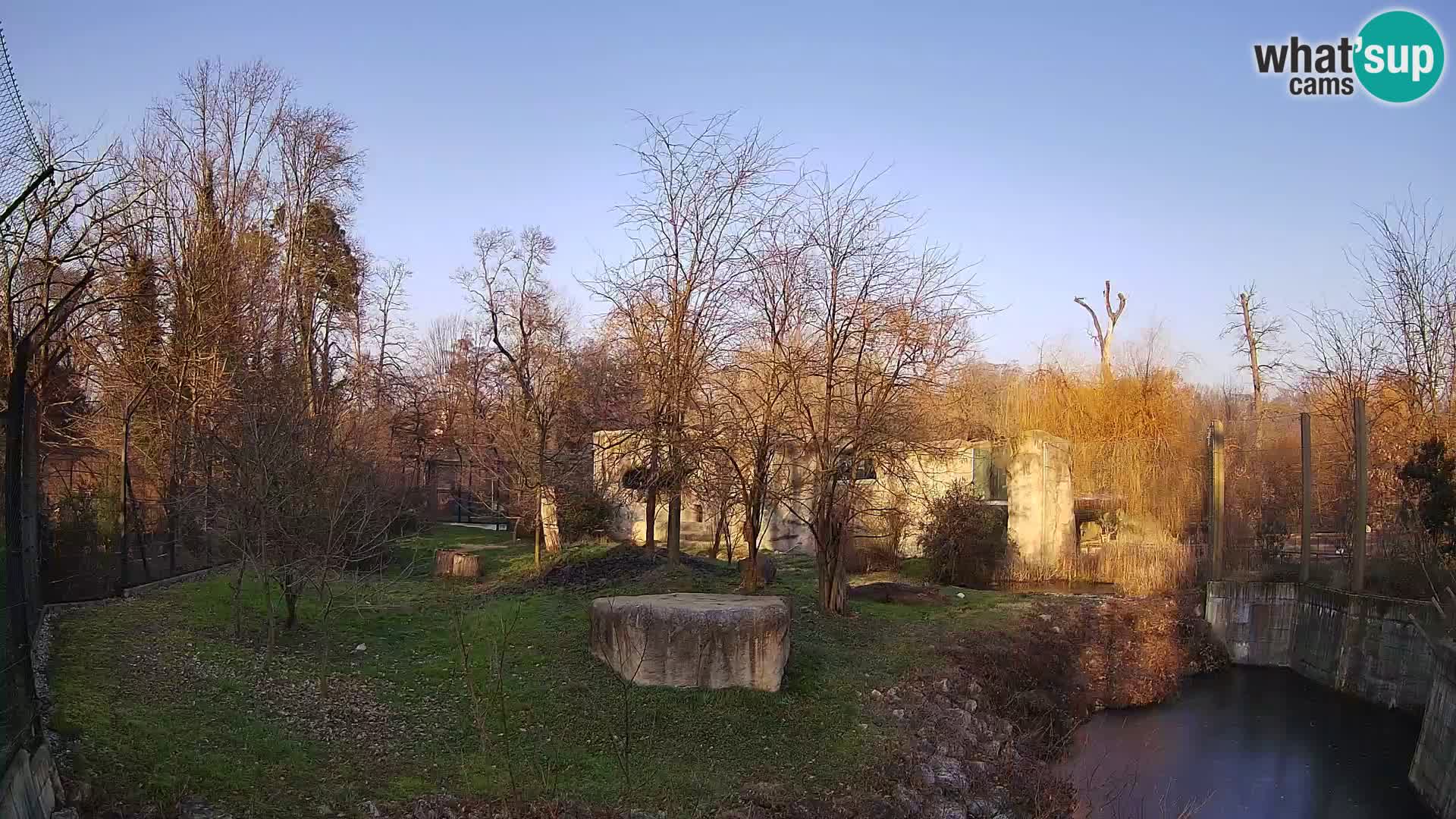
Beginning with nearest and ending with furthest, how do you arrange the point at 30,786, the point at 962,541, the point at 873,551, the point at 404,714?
the point at 30,786, the point at 404,714, the point at 962,541, the point at 873,551

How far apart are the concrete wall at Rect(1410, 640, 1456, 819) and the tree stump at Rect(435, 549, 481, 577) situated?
15570 mm

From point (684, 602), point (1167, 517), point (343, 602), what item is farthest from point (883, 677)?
point (1167, 517)

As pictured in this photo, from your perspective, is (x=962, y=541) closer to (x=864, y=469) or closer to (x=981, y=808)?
(x=864, y=469)

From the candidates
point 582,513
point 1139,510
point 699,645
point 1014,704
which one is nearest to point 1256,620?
point 1139,510

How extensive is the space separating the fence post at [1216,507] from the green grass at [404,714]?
10.4 m

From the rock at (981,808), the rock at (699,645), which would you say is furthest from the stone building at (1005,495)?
the rock at (981,808)

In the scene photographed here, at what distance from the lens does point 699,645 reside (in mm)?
10148

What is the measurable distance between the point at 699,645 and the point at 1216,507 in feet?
50.0

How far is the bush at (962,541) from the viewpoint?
22156mm

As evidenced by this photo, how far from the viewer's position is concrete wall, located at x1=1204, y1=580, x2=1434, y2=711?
15.7 m

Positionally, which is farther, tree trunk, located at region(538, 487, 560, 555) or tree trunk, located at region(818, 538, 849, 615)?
tree trunk, located at region(538, 487, 560, 555)

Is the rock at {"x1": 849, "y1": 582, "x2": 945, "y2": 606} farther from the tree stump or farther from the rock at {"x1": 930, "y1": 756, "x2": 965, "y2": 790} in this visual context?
the rock at {"x1": 930, "y1": 756, "x2": 965, "y2": 790}

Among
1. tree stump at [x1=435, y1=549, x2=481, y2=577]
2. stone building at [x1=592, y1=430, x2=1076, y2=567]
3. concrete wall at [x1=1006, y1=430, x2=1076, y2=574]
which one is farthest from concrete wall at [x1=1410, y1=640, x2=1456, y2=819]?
tree stump at [x1=435, y1=549, x2=481, y2=577]

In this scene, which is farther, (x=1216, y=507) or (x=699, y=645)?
(x=1216, y=507)
